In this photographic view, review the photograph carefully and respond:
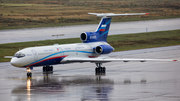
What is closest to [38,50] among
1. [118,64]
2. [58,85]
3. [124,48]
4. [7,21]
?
[58,85]

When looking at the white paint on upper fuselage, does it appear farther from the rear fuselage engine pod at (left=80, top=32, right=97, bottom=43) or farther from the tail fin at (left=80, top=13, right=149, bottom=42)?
the tail fin at (left=80, top=13, right=149, bottom=42)

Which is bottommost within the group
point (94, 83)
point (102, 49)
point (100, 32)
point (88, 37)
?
point (94, 83)

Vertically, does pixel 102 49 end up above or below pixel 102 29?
below

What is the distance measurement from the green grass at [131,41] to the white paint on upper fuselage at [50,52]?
1310 cm

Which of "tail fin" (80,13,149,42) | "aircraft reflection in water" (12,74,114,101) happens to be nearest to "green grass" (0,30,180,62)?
"tail fin" (80,13,149,42)

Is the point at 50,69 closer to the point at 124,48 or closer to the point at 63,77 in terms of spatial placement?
the point at 63,77

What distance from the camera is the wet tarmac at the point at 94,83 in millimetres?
23797

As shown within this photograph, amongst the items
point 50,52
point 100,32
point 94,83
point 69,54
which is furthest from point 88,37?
point 94,83

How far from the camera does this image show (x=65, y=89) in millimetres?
26609

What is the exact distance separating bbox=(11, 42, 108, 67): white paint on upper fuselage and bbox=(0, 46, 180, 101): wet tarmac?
144 centimetres

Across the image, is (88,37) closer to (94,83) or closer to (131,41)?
(94,83)

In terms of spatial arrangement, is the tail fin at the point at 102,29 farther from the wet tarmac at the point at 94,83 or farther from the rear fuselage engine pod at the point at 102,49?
the wet tarmac at the point at 94,83

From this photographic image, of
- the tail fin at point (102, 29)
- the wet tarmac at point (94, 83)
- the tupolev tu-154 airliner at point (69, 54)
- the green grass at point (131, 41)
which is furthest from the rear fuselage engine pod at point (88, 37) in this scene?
the green grass at point (131, 41)

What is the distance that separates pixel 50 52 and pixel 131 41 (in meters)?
29.4
